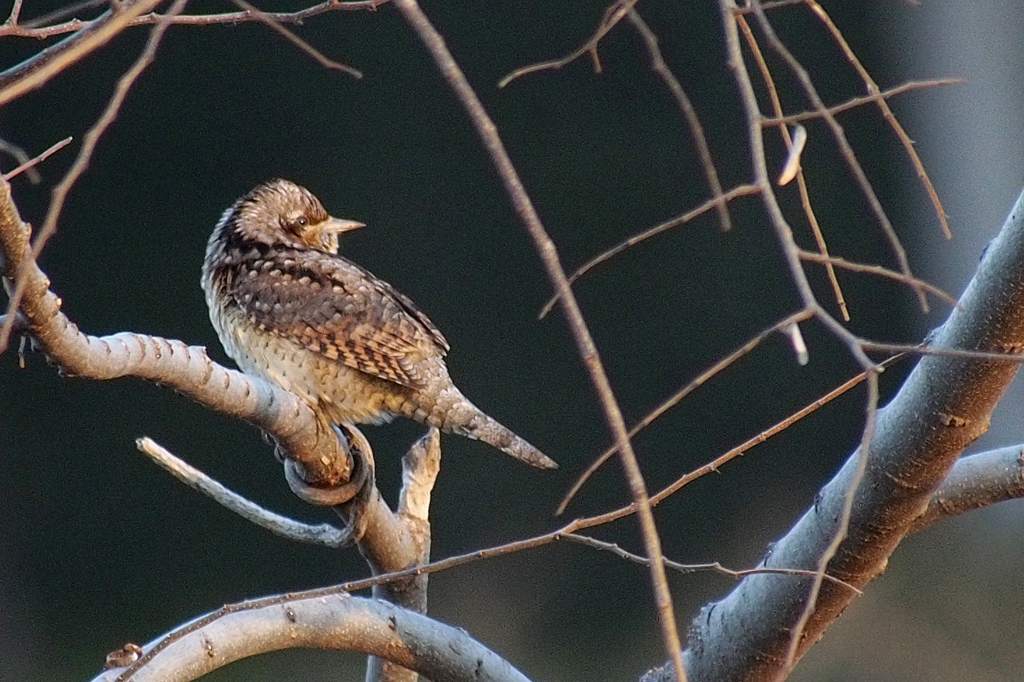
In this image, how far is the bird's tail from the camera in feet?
12.1

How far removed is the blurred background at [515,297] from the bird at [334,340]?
2.41 m

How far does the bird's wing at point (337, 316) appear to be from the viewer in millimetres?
3758

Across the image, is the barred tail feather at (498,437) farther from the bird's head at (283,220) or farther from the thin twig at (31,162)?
the thin twig at (31,162)

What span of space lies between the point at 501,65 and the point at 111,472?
270 centimetres

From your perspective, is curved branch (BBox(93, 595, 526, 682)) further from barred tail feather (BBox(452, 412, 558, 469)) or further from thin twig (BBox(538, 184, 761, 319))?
barred tail feather (BBox(452, 412, 558, 469))

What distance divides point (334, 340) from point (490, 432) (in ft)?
1.60

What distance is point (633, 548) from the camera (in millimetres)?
→ 6504

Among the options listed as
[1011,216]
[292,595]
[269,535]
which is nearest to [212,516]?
[269,535]

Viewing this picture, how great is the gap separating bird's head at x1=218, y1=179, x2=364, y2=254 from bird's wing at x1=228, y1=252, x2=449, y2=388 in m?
0.16

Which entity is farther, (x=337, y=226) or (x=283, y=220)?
(x=337, y=226)

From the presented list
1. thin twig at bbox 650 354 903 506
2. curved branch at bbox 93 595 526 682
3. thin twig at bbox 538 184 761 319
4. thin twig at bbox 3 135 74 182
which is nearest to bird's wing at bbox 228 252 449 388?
curved branch at bbox 93 595 526 682

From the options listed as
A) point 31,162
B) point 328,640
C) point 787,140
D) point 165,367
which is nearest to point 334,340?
point 328,640

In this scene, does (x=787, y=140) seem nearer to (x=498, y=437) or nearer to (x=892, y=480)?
(x=892, y=480)

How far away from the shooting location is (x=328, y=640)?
8.44ft
